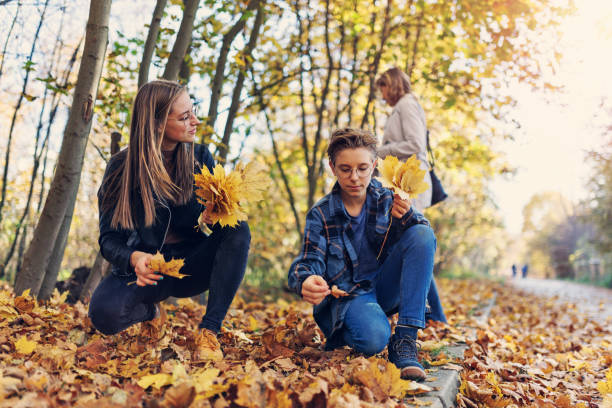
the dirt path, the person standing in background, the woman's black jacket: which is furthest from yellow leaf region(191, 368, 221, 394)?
the dirt path

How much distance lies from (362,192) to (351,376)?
1059mm

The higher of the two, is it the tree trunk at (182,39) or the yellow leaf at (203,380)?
the tree trunk at (182,39)

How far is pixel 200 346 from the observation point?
2.10m

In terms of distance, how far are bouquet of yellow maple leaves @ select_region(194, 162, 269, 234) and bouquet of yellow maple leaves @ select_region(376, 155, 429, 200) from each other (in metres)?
0.60

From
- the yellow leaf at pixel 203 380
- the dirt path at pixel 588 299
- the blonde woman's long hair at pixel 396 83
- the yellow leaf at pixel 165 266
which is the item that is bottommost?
the yellow leaf at pixel 203 380

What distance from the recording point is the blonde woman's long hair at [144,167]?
7.71ft

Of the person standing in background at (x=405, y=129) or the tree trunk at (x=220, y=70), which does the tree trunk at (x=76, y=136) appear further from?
the person standing in background at (x=405, y=129)

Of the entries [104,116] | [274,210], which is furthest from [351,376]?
[274,210]

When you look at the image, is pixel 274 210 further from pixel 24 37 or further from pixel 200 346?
pixel 200 346

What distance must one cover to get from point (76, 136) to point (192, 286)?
1.17 m

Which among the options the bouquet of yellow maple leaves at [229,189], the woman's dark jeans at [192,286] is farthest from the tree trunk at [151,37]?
the bouquet of yellow maple leaves at [229,189]

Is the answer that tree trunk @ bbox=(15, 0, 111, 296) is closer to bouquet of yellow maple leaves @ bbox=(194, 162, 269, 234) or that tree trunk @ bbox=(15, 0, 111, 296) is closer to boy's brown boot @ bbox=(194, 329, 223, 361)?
bouquet of yellow maple leaves @ bbox=(194, 162, 269, 234)

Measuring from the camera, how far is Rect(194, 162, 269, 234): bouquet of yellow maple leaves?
210cm

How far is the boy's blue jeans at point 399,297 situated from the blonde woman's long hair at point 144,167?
1191 mm
